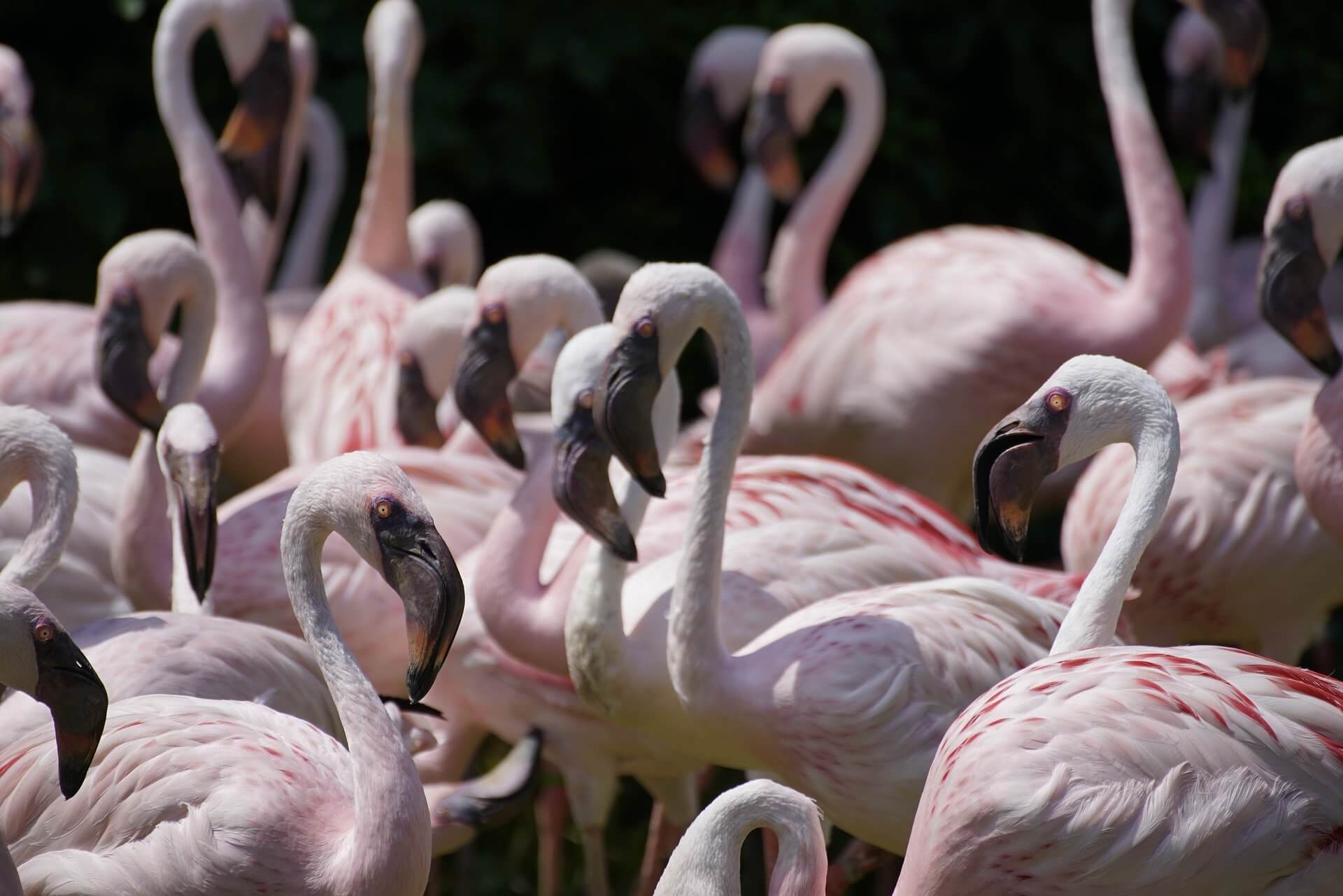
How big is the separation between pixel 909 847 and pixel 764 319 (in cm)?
383

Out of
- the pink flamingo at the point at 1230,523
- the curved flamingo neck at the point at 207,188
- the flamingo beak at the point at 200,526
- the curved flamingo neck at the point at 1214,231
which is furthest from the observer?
the curved flamingo neck at the point at 1214,231

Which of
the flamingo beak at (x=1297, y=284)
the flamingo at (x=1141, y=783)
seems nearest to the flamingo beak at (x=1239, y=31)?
the flamingo beak at (x=1297, y=284)

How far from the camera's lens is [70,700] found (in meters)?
2.87

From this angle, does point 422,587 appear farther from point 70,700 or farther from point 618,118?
point 618,118

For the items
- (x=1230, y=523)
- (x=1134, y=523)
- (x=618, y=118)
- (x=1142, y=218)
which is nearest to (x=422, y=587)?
(x=1134, y=523)

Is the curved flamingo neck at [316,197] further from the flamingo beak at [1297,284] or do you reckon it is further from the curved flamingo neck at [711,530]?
the flamingo beak at [1297,284]

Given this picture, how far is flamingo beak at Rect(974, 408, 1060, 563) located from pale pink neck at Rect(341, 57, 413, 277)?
2.97 meters

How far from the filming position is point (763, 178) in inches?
260

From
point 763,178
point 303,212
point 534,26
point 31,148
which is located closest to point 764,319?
point 763,178

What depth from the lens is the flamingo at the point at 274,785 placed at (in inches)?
118

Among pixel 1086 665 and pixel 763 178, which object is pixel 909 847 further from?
pixel 763 178

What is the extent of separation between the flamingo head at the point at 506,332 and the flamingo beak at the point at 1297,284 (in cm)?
151

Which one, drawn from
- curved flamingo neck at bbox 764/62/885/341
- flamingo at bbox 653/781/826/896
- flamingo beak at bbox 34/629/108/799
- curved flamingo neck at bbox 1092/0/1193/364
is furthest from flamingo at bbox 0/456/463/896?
curved flamingo neck at bbox 764/62/885/341

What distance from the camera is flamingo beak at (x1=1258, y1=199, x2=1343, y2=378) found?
4.02 meters
